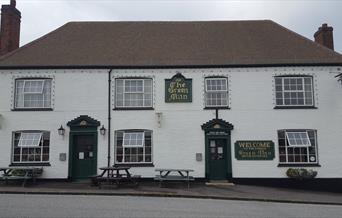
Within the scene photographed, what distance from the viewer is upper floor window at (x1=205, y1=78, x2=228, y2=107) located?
66.1ft

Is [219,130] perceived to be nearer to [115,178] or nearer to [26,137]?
[115,178]

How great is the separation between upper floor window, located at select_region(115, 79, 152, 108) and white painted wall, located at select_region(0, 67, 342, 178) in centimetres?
36

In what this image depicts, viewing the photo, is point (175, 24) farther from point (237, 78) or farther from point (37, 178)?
point (37, 178)

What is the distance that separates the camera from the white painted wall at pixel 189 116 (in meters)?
19.6

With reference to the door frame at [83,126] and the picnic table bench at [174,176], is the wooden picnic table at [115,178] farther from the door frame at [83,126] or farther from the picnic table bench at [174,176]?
the door frame at [83,126]

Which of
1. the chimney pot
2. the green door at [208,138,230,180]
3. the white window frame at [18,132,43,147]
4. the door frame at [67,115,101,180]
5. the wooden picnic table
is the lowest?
the wooden picnic table

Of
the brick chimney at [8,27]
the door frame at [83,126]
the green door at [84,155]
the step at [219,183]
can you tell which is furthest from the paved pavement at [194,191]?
the brick chimney at [8,27]

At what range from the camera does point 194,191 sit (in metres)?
16.8

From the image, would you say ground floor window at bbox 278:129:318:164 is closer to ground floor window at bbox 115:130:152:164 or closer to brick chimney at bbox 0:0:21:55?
ground floor window at bbox 115:130:152:164

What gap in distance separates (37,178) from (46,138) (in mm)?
1962

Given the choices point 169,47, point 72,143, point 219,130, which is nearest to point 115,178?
point 72,143

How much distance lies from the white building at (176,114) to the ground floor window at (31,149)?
0.16ft

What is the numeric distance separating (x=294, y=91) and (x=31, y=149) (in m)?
13.3

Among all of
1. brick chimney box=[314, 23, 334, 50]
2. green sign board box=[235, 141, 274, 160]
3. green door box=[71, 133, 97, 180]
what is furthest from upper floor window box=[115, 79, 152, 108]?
brick chimney box=[314, 23, 334, 50]
